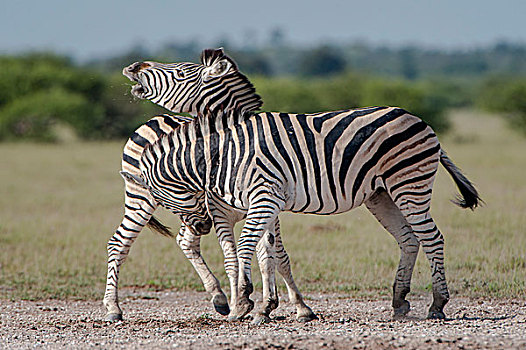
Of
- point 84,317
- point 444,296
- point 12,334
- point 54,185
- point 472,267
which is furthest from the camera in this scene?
point 54,185

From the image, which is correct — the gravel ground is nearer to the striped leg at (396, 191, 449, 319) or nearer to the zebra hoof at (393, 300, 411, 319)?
the zebra hoof at (393, 300, 411, 319)

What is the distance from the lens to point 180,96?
25.5ft

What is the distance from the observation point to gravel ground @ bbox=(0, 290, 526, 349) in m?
Result: 5.73

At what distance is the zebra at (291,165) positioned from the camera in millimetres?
7062

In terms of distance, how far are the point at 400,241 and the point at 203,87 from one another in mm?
2518

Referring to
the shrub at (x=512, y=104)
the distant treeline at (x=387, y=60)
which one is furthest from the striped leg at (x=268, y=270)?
the distant treeline at (x=387, y=60)

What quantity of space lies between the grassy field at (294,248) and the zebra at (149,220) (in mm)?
1556

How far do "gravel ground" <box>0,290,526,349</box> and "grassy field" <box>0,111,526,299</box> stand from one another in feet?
1.97

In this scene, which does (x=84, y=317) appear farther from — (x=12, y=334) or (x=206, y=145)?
(x=206, y=145)

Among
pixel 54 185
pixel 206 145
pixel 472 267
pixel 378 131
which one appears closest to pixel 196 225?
pixel 206 145

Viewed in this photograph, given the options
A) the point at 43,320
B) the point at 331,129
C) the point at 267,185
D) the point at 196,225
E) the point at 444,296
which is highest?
the point at 331,129

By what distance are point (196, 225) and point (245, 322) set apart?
44.3 inches

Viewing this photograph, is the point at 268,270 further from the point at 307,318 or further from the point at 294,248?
the point at 294,248

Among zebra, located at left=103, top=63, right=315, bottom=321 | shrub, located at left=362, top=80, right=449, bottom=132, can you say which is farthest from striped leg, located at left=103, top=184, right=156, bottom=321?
shrub, located at left=362, top=80, right=449, bottom=132
